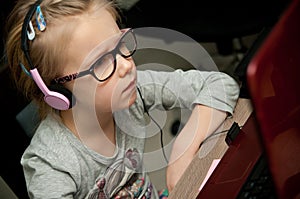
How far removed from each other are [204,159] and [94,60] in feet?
1.04

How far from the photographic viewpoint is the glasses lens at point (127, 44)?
3.05ft

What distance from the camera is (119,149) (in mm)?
1091

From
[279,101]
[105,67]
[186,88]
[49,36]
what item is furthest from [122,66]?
[279,101]

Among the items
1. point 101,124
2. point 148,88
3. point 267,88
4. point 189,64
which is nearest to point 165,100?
point 148,88

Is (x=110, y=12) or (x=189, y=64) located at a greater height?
(x=110, y=12)

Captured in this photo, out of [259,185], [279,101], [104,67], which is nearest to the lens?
[279,101]

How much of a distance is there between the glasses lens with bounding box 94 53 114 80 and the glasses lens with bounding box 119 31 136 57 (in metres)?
0.03

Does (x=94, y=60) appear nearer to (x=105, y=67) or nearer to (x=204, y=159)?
(x=105, y=67)

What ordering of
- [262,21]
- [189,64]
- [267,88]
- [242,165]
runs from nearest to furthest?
1. [267,88]
2. [242,165]
3. [262,21]
4. [189,64]

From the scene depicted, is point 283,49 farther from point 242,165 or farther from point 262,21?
point 262,21

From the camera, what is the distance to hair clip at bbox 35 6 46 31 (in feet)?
2.87

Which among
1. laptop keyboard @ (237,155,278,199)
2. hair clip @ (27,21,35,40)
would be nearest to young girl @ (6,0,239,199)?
hair clip @ (27,21,35,40)

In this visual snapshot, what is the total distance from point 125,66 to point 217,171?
0.91 ft

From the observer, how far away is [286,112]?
0.61m
